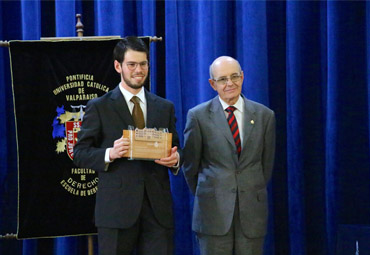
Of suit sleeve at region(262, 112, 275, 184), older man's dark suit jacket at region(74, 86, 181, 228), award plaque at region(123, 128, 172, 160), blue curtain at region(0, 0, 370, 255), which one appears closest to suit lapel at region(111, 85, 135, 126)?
older man's dark suit jacket at region(74, 86, 181, 228)

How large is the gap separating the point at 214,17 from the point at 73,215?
5.44ft

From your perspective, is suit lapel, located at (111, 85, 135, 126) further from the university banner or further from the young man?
the university banner

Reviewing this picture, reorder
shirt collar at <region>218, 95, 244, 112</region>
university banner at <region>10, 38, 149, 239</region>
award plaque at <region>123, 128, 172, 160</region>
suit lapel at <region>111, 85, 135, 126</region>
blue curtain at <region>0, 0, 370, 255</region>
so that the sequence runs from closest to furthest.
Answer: award plaque at <region>123, 128, 172, 160</region>
suit lapel at <region>111, 85, 135, 126</region>
shirt collar at <region>218, 95, 244, 112</region>
university banner at <region>10, 38, 149, 239</region>
blue curtain at <region>0, 0, 370, 255</region>

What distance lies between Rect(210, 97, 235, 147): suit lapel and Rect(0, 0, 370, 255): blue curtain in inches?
33.8

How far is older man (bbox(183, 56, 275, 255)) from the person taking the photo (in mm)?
2623

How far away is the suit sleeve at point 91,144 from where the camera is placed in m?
2.32

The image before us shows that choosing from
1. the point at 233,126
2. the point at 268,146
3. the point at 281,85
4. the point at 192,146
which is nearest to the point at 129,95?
the point at 192,146

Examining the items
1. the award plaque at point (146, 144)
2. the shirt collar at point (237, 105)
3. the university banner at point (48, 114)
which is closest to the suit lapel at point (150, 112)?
the award plaque at point (146, 144)

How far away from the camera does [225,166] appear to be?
266 centimetres

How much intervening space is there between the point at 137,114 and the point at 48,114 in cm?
104

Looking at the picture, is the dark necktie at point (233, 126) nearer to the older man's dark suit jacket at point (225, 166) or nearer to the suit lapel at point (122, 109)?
the older man's dark suit jacket at point (225, 166)

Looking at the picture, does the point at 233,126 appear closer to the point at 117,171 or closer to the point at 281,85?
the point at 117,171

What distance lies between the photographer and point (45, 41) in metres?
3.22

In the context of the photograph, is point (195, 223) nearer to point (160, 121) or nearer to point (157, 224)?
point (157, 224)
